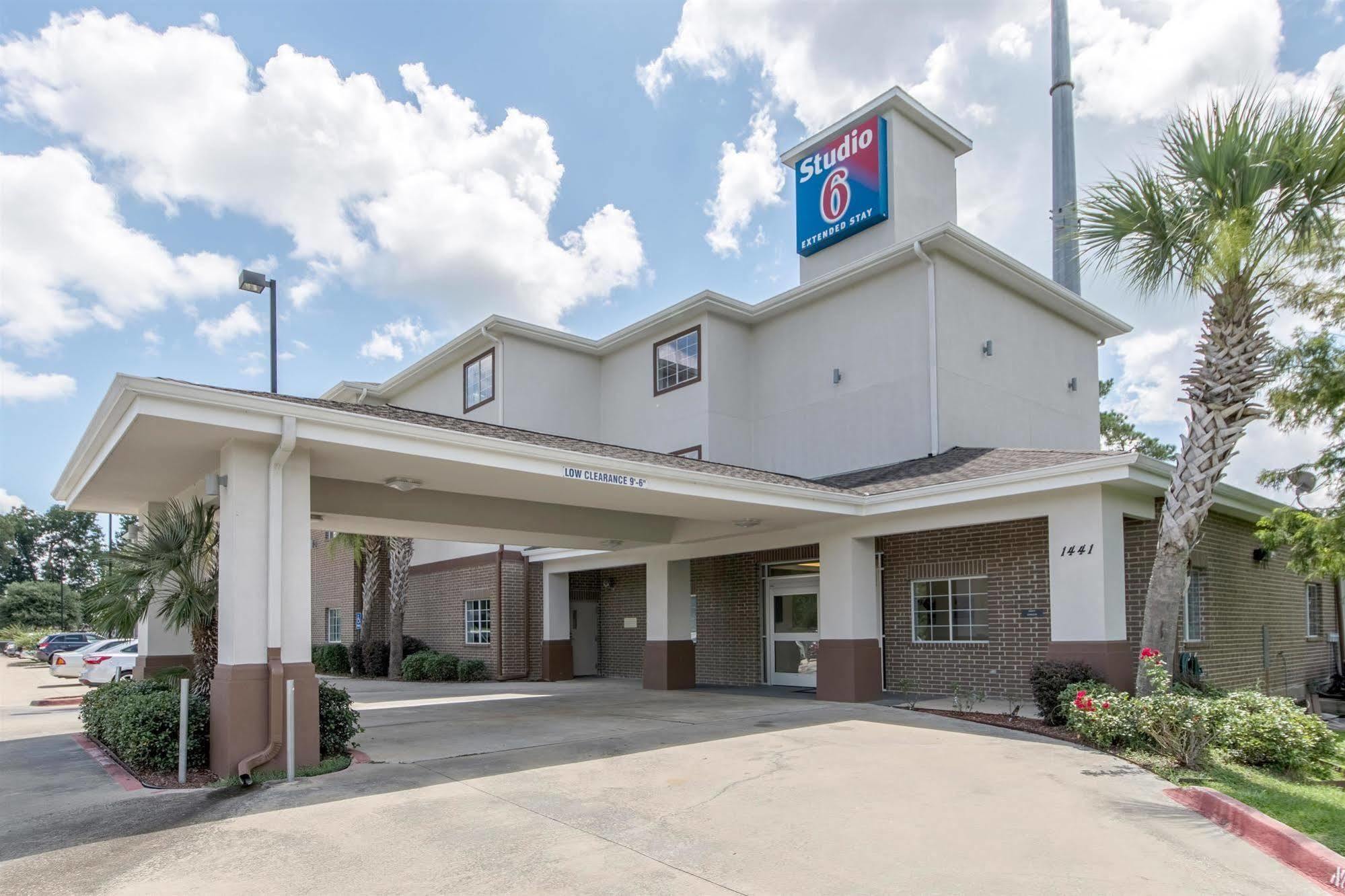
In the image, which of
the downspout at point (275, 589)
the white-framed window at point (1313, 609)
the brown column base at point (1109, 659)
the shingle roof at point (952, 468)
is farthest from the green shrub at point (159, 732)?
the white-framed window at point (1313, 609)

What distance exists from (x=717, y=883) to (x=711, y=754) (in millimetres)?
4532

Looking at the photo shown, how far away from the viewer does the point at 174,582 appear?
35.1 ft

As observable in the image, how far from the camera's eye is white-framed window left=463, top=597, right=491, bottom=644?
78.2 ft

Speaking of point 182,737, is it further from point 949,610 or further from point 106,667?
point 106,667

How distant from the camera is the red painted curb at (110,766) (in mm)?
9132

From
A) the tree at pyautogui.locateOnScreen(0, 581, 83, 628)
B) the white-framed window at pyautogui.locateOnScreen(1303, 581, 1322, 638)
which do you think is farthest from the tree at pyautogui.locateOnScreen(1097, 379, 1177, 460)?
the tree at pyautogui.locateOnScreen(0, 581, 83, 628)

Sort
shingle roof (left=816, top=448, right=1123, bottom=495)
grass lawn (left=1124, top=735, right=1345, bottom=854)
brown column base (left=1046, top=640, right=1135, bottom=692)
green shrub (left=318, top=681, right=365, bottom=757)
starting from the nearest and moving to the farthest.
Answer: grass lawn (left=1124, top=735, right=1345, bottom=854), green shrub (left=318, top=681, right=365, bottom=757), brown column base (left=1046, top=640, right=1135, bottom=692), shingle roof (left=816, top=448, right=1123, bottom=495)

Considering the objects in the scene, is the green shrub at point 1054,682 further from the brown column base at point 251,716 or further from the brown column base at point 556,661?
the brown column base at point 556,661

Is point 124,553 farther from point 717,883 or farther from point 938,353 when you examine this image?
point 938,353

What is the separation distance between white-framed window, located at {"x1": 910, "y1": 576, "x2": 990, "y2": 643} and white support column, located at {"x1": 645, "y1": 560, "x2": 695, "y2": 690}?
5.02m

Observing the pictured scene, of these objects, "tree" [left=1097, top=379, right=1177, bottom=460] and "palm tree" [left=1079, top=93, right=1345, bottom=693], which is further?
"tree" [left=1097, top=379, right=1177, bottom=460]

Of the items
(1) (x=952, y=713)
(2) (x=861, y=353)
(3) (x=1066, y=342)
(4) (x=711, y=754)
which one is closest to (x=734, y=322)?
(2) (x=861, y=353)

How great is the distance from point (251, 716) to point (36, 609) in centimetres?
6703

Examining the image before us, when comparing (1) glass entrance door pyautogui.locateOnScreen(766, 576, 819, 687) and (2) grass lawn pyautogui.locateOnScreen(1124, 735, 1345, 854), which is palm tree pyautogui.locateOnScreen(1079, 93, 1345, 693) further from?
(1) glass entrance door pyautogui.locateOnScreen(766, 576, 819, 687)
